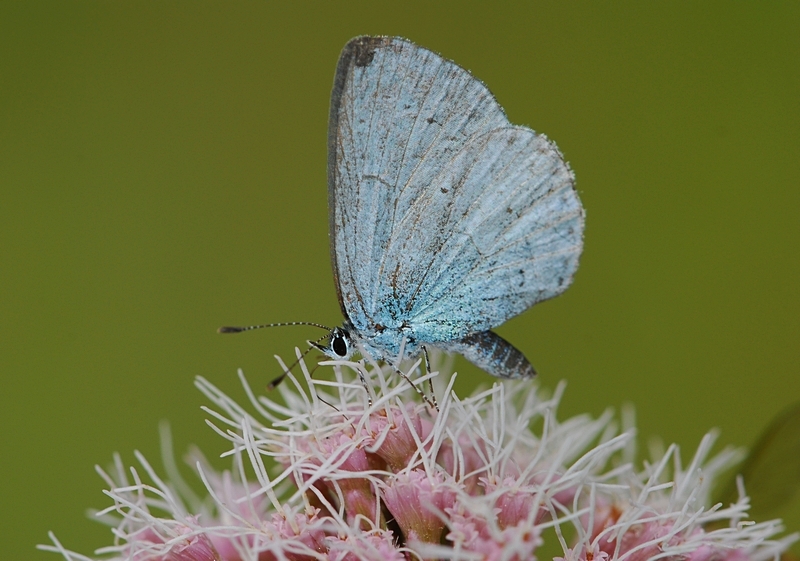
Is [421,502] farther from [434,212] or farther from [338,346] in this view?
[434,212]

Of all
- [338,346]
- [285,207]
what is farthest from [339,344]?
[285,207]

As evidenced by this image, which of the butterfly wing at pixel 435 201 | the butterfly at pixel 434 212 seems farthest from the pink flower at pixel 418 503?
the butterfly wing at pixel 435 201

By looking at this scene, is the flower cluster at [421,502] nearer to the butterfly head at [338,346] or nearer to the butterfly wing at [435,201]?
the butterfly head at [338,346]

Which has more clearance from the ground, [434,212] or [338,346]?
[434,212]

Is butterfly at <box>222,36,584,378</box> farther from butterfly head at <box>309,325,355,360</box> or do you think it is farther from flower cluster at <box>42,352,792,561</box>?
flower cluster at <box>42,352,792,561</box>

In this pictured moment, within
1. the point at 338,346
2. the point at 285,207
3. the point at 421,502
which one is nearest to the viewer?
the point at 421,502

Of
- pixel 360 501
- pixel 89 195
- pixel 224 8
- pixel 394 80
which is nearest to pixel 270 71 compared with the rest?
pixel 224 8

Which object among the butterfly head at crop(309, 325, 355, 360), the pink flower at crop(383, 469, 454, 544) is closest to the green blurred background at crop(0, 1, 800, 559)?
the butterfly head at crop(309, 325, 355, 360)
